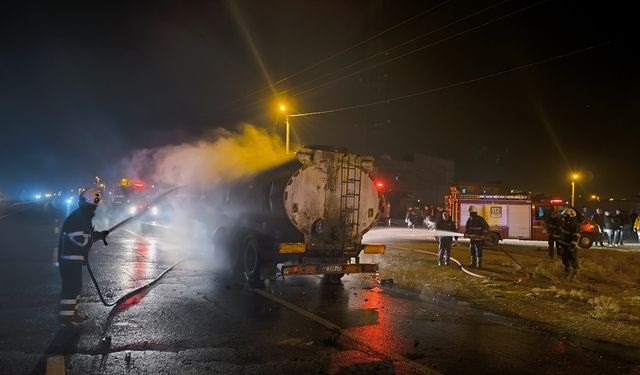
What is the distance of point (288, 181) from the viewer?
390 inches

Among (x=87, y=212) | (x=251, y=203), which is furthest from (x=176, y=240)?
(x=87, y=212)

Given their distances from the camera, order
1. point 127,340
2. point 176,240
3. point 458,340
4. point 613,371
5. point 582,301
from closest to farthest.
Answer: point 613,371 → point 127,340 → point 458,340 → point 582,301 → point 176,240

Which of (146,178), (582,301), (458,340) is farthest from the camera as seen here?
(146,178)

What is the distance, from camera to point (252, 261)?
10328 millimetres

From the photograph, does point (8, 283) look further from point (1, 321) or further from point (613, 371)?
point (613, 371)

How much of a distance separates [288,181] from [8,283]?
5813mm

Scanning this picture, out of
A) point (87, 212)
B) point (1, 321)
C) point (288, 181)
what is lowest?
point (1, 321)

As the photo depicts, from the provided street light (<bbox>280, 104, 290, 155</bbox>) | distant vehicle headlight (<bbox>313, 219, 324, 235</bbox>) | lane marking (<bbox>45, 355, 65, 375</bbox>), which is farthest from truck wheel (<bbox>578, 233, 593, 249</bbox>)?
lane marking (<bbox>45, 355, 65, 375</bbox>)

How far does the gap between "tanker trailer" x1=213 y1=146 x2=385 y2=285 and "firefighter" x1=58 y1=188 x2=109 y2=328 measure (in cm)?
351

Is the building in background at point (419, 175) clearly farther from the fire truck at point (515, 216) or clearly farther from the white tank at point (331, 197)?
the white tank at point (331, 197)

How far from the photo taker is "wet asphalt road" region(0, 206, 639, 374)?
5422 millimetres

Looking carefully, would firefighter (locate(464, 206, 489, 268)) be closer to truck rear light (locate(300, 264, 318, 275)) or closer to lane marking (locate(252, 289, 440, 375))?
truck rear light (locate(300, 264, 318, 275))

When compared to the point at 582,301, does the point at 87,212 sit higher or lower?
higher

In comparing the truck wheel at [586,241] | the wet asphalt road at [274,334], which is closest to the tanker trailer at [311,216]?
the wet asphalt road at [274,334]
